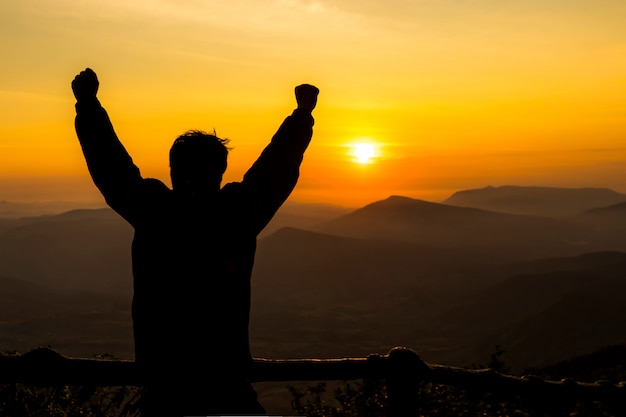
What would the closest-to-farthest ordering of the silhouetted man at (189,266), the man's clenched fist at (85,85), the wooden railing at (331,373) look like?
1. the silhouetted man at (189,266)
2. the man's clenched fist at (85,85)
3. the wooden railing at (331,373)

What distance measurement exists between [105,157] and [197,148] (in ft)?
1.32

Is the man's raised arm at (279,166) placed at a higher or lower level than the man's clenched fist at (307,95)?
lower

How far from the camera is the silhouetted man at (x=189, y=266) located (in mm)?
2691

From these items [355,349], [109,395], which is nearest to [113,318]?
[355,349]

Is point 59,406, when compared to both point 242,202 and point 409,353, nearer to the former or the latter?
point 409,353

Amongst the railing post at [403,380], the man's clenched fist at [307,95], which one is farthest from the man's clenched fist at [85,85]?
the railing post at [403,380]

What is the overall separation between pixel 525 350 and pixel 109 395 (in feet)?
337

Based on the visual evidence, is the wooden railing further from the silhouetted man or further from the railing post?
the silhouetted man

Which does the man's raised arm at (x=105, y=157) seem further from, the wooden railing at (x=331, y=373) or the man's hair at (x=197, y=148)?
the wooden railing at (x=331, y=373)

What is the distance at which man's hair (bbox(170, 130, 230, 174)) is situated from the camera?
277cm

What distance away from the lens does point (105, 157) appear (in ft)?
9.16

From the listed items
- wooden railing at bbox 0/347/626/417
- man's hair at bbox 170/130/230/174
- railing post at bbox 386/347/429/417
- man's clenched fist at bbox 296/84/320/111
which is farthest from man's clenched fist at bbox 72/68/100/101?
railing post at bbox 386/347/429/417

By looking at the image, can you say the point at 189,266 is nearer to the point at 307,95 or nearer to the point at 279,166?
the point at 279,166

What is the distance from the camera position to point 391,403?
4258 millimetres
